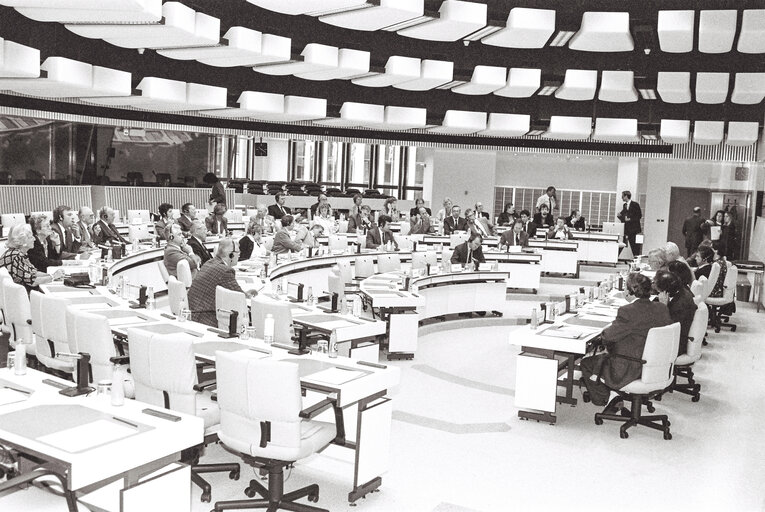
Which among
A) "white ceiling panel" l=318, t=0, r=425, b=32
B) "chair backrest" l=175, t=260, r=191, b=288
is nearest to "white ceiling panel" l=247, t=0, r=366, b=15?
"white ceiling panel" l=318, t=0, r=425, b=32

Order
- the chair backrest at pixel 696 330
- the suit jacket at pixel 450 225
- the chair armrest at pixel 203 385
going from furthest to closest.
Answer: the suit jacket at pixel 450 225
the chair backrest at pixel 696 330
the chair armrest at pixel 203 385

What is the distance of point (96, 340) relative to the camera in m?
5.12

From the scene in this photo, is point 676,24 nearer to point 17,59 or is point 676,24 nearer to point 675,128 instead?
point 675,128

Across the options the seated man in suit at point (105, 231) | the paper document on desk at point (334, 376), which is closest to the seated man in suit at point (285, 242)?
the seated man in suit at point (105, 231)

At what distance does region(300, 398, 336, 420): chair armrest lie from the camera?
13.8ft

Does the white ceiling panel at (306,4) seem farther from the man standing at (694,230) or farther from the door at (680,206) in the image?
the door at (680,206)

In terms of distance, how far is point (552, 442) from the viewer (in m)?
6.30

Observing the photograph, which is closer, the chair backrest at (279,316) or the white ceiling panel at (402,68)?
the chair backrest at (279,316)

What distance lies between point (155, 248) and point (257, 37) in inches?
130

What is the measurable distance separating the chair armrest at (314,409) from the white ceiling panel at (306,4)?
5.83 metres

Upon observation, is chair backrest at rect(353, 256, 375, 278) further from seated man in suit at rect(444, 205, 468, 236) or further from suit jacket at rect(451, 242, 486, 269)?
seated man in suit at rect(444, 205, 468, 236)

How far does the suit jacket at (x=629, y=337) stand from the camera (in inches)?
256

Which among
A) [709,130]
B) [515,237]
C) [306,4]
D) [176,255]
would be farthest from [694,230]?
[176,255]

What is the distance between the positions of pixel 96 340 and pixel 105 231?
7.11m
